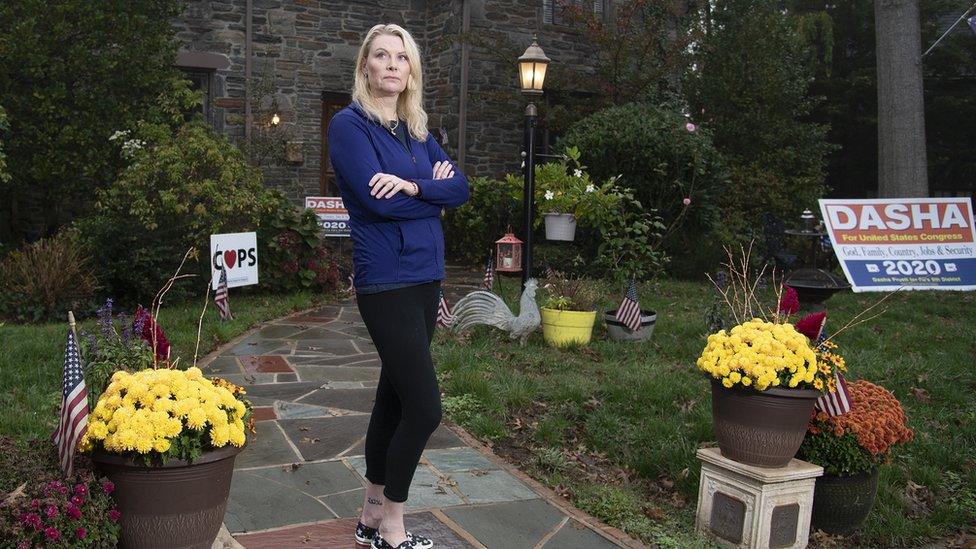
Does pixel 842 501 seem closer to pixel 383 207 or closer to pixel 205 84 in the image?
pixel 383 207

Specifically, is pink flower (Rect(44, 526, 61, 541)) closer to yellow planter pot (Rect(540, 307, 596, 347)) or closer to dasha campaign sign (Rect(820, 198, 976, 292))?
yellow planter pot (Rect(540, 307, 596, 347))

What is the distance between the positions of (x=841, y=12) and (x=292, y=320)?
787 inches

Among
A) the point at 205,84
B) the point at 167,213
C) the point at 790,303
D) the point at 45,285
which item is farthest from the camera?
the point at 205,84

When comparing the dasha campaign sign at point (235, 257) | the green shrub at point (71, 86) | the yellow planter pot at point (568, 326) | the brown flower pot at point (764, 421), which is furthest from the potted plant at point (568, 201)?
the green shrub at point (71, 86)

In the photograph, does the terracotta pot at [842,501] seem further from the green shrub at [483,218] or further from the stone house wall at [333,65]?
the stone house wall at [333,65]

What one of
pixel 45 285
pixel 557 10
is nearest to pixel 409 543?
pixel 45 285

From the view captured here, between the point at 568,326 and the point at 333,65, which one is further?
the point at 333,65

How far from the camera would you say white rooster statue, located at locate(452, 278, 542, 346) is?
706 centimetres

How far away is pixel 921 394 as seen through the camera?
5.97 m

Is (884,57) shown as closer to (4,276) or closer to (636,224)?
(636,224)

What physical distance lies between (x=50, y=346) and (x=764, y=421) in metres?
5.10

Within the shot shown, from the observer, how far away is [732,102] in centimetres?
1591

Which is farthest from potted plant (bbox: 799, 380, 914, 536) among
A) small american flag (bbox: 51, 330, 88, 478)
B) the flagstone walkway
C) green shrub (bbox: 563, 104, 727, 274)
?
green shrub (bbox: 563, 104, 727, 274)

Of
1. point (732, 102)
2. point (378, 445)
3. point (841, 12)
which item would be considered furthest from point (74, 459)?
point (841, 12)
